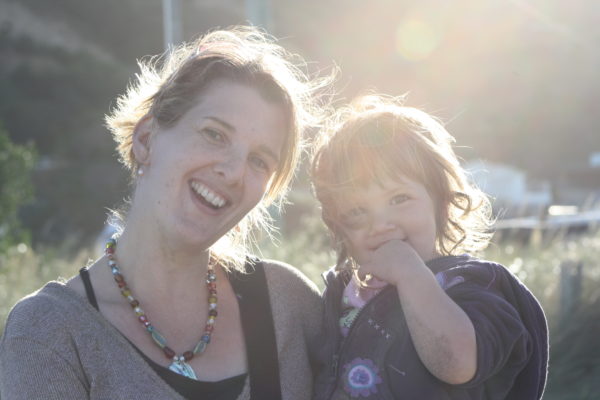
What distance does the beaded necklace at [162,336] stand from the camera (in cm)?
225

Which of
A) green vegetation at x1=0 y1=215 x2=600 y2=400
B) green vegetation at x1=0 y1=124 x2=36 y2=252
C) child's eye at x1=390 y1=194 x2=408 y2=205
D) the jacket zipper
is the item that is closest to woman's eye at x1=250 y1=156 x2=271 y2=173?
child's eye at x1=390 y1=194 x2=408 y2=205

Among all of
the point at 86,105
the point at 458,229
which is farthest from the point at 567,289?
the point at 86,105

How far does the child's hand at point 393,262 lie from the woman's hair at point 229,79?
1.51ft

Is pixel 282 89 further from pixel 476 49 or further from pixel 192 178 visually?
pixel 476 49

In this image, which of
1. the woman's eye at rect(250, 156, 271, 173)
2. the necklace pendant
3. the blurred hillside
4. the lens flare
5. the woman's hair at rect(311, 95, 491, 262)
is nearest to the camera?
the necklace pendant

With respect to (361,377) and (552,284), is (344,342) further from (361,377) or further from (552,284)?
(552,284)

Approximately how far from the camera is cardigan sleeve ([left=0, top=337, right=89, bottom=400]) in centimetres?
196

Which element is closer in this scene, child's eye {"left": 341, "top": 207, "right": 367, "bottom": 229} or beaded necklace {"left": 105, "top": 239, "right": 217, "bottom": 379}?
beaded necklace {"left": 105, "top": 239, "right": 217, "bottom": 379}

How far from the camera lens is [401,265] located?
2.33 metres

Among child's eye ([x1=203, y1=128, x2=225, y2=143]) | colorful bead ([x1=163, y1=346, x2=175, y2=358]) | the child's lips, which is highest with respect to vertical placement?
child's eye ([x1=203, y1=128, x2=225, y2=143])

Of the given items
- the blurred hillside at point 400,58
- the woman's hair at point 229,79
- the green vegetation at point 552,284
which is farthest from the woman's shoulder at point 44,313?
the blurred hillside at point 400,58

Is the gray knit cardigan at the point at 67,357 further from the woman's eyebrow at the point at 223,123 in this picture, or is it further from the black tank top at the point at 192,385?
the woman's eyebrow at the point at 223,123

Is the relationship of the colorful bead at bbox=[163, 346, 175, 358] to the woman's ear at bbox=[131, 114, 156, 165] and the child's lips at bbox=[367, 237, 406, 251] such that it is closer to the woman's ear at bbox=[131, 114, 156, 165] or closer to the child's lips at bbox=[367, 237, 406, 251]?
the woman's ear at bbox=[131, 114, 156, 165]

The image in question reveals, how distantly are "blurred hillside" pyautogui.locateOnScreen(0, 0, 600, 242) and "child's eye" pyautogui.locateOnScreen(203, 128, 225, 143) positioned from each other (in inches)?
1204
